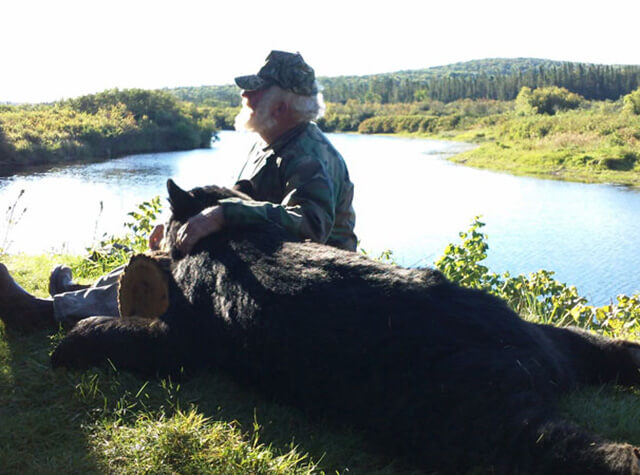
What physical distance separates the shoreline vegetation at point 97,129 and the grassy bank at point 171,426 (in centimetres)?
1588

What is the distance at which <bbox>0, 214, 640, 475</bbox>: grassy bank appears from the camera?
7.63 feet

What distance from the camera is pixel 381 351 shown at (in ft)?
7.87

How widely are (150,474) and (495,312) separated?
156cm

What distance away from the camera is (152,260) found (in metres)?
3.47

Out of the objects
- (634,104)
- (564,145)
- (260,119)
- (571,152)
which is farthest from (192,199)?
(634,104)

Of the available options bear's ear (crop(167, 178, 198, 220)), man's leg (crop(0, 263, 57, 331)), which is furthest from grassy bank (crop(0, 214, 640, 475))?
bear's ear (crop(167, 178, 198, 220))

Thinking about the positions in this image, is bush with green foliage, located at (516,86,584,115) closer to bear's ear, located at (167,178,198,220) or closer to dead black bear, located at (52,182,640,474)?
bear's ear, located at (167,178,198,220)

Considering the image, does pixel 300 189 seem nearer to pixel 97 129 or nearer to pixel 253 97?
pixel 253 97

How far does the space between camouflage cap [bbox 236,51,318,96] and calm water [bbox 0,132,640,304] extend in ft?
11.9

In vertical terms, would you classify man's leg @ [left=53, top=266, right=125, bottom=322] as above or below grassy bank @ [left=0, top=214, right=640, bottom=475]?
above

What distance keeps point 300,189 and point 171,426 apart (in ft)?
5.60

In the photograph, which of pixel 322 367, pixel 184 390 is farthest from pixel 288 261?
pixel 184 390

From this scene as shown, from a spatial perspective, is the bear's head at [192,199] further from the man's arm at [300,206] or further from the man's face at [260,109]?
the man's face at [260,109]

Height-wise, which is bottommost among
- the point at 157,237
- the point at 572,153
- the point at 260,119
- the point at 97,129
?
the point at 572,153
